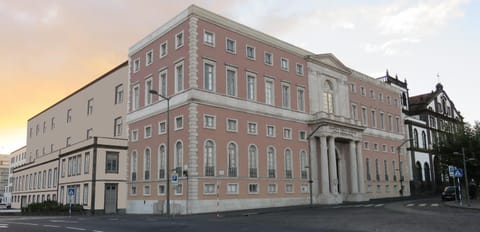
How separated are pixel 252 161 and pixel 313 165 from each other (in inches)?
364

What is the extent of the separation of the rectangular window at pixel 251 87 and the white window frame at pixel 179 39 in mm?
7355

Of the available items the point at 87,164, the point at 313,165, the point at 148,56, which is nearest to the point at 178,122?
the point at 148,56

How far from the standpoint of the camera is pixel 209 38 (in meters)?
39.9

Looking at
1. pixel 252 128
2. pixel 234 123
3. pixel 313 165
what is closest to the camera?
pixel 234 123

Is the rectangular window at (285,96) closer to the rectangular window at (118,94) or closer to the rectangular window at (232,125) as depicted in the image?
the rectangular window at (232,125)

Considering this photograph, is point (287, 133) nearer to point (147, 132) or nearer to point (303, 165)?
point (303, 165)

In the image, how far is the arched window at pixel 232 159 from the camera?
39.0 meters

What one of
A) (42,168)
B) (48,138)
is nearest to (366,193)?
(42,168)

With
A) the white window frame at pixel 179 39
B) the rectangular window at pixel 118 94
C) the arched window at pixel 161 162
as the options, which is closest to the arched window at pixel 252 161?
the arched window at pixel 161 162

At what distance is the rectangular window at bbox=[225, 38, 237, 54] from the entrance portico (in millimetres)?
13199

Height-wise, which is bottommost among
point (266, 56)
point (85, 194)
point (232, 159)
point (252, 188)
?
point (85, 194)

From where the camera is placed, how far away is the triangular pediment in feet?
168

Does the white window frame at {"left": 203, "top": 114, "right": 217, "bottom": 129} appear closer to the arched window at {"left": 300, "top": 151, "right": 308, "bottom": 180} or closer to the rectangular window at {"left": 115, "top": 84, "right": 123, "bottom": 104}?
the arched window at {"left": 300, "top": 151, "right": 308, "bottom": 180}

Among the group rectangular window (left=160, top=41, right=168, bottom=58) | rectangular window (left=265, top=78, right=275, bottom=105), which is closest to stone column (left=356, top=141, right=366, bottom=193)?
rectangular window (left=265, top=78, right=275, bottom=105)
